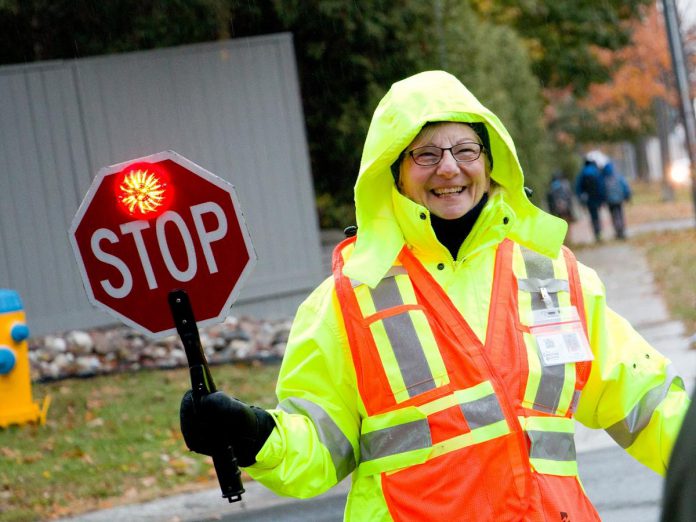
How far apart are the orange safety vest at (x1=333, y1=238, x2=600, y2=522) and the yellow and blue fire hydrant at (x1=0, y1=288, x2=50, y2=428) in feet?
20.6

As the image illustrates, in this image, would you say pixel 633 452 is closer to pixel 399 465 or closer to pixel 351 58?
pixel 399 465

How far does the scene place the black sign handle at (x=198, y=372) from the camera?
2617mm

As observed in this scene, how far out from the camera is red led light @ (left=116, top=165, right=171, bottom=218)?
2676 millimetres

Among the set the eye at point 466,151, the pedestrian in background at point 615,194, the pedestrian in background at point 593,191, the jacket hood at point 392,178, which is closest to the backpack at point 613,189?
the pedestrian in background at point 615,194

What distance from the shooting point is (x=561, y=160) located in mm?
42969

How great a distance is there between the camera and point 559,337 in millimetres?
3061

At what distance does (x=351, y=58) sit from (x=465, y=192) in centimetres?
1027

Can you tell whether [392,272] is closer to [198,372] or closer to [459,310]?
[459,310]

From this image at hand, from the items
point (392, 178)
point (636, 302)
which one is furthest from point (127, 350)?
point (392, 178)

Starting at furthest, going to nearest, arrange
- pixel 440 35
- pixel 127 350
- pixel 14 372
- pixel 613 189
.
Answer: pixel 613 189, pixel 440 35, pixel 127 350, pixel 14 372

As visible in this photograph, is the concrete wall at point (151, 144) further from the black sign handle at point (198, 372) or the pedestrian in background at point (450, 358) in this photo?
the black sign handle at point (198, 372)

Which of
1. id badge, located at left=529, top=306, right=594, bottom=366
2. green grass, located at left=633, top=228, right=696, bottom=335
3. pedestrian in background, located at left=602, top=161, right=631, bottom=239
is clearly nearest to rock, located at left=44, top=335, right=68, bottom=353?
green grass, located at left=633, top=228, right=696, bottom=335

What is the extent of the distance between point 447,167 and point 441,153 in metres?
0.06

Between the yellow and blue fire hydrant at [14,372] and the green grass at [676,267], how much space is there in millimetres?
5695
